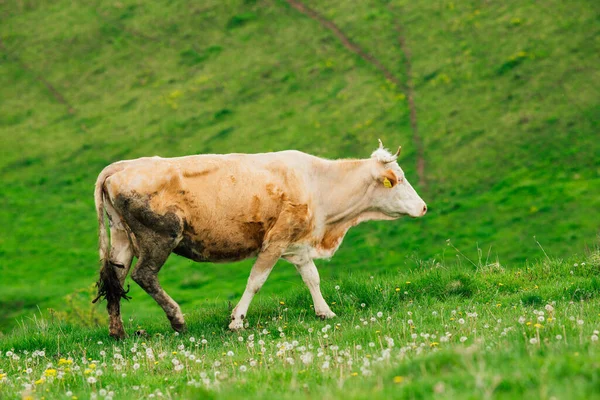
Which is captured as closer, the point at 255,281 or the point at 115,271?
the point at 115,271

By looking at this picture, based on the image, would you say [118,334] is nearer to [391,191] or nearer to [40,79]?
[391,191]

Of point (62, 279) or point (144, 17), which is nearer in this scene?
point (62, 279)

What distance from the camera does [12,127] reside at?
3578cm

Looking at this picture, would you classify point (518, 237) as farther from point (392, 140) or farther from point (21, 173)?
point (21, 173)

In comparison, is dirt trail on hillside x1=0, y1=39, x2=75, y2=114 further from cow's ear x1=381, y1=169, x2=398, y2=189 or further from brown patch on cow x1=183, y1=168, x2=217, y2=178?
brown patch on cow x1=183, y1=168, x2=217, y2=178

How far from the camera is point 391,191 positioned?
12.8 meters

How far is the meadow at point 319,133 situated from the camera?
38.7ft

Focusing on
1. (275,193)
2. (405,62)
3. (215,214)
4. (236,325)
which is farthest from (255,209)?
(405,62)

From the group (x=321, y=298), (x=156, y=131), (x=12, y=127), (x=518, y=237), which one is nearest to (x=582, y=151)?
(x=518, y=237)

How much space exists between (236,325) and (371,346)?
315 centimetres

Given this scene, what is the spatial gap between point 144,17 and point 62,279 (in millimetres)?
17942

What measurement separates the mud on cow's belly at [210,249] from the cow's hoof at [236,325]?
3.29ft

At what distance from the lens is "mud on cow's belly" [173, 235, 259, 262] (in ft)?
37.4

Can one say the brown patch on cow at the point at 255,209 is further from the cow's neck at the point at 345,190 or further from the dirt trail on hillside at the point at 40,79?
the dirt trail on hillside at the point at 40,79
